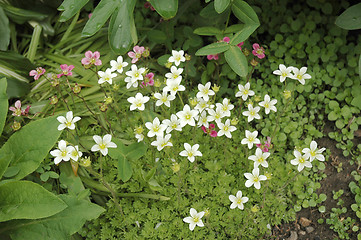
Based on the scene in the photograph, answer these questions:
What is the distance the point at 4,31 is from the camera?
2.61 m

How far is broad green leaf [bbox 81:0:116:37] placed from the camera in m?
1.99

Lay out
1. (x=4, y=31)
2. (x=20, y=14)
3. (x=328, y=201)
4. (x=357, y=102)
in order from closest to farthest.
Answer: (x=328, y=201)
(x=357, y=102)
(x=4, y=31)
(x=20, y=14)

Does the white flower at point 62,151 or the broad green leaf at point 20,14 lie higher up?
the broad green leaf at point 20,14

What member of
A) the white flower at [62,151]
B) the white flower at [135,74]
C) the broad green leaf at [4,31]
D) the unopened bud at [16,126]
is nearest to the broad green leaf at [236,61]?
the white flower at [135,74]

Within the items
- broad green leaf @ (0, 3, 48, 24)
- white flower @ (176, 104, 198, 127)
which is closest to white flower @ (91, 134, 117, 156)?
white flower @ (176, 104, 198, 127)

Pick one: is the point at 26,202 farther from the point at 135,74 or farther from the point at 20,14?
the point at 20,14

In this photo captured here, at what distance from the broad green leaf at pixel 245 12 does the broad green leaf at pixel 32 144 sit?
1.12 m

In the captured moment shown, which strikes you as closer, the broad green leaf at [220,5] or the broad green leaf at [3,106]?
the broad green leaf at [220,5]

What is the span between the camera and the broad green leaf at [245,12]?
1967mm

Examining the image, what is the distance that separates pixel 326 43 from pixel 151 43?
128cm

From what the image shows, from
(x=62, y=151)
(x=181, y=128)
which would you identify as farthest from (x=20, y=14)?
(x=181, y=128)

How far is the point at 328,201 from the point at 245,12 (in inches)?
50.0

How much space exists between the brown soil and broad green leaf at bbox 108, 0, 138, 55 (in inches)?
54.7

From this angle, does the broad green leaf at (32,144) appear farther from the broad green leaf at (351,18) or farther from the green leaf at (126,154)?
the broad green leaf at (351,18)
